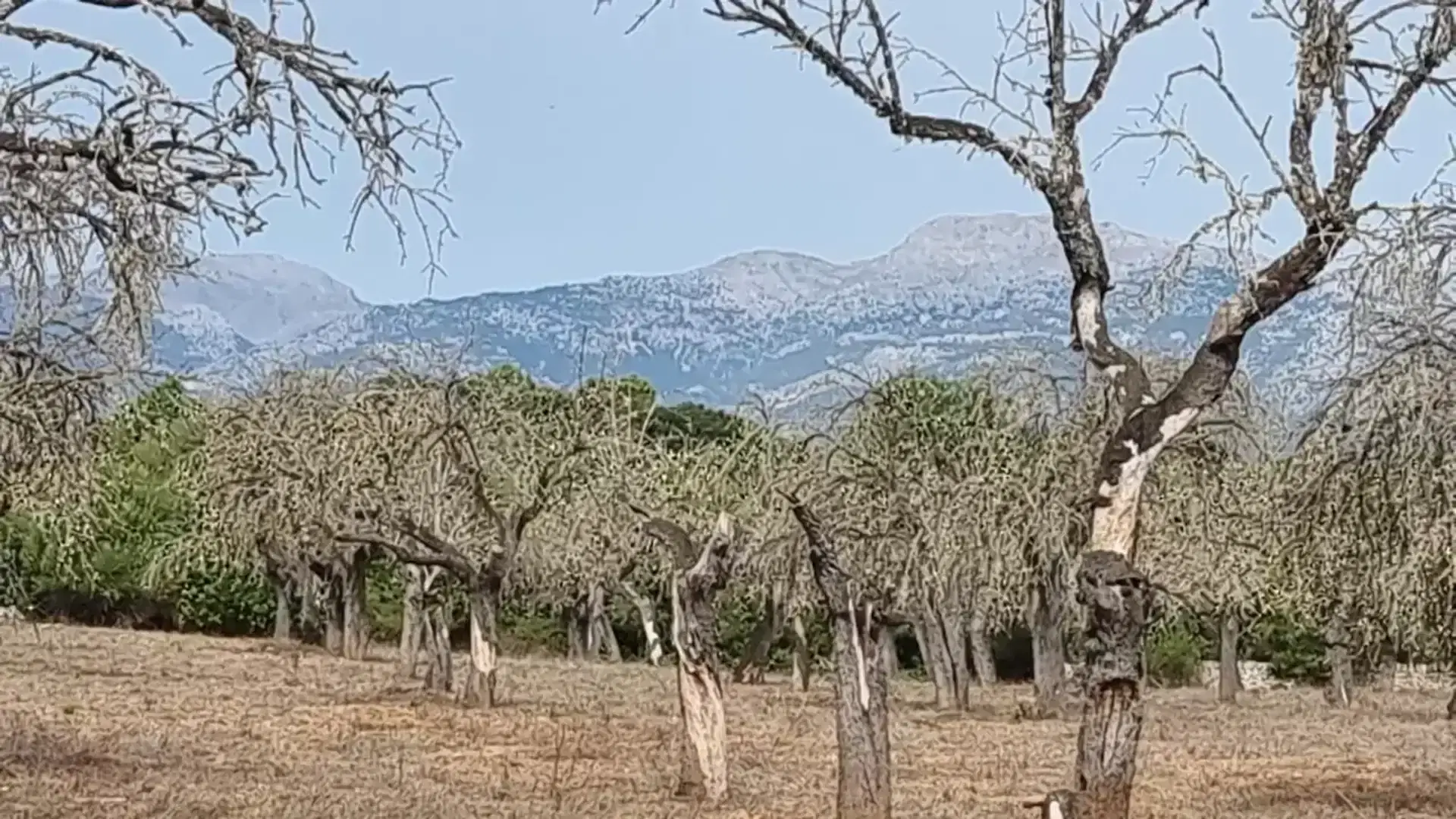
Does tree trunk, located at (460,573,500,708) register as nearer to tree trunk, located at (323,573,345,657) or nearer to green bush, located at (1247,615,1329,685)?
tree trunk, located at (323,573,345,657)

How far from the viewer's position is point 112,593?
4062 cm

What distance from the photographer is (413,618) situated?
84.3ft

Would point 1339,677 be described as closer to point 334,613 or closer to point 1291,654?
point 1291,654

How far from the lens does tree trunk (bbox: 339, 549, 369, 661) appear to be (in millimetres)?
33031

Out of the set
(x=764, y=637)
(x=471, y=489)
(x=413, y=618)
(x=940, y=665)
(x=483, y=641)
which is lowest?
(x=940, y=665)

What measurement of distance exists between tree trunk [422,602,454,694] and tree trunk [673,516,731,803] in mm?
10230

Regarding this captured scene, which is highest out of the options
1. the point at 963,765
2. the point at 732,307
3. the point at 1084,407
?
the point at 732,307

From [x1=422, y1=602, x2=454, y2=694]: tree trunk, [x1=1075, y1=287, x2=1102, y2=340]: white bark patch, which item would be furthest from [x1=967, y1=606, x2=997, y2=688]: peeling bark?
[x1=1075, y1=287, x2=1102, y2=340]: white bark patch

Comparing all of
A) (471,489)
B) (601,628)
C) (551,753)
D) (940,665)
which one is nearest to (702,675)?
(551,753)

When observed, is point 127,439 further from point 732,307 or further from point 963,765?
point 732,307

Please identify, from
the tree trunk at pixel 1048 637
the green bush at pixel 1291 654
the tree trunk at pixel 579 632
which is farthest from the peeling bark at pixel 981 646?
the tree trunk at pixel 579 632

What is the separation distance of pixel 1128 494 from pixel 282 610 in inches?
1224

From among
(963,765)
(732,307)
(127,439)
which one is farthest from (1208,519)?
(732,307)

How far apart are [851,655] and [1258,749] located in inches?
361
